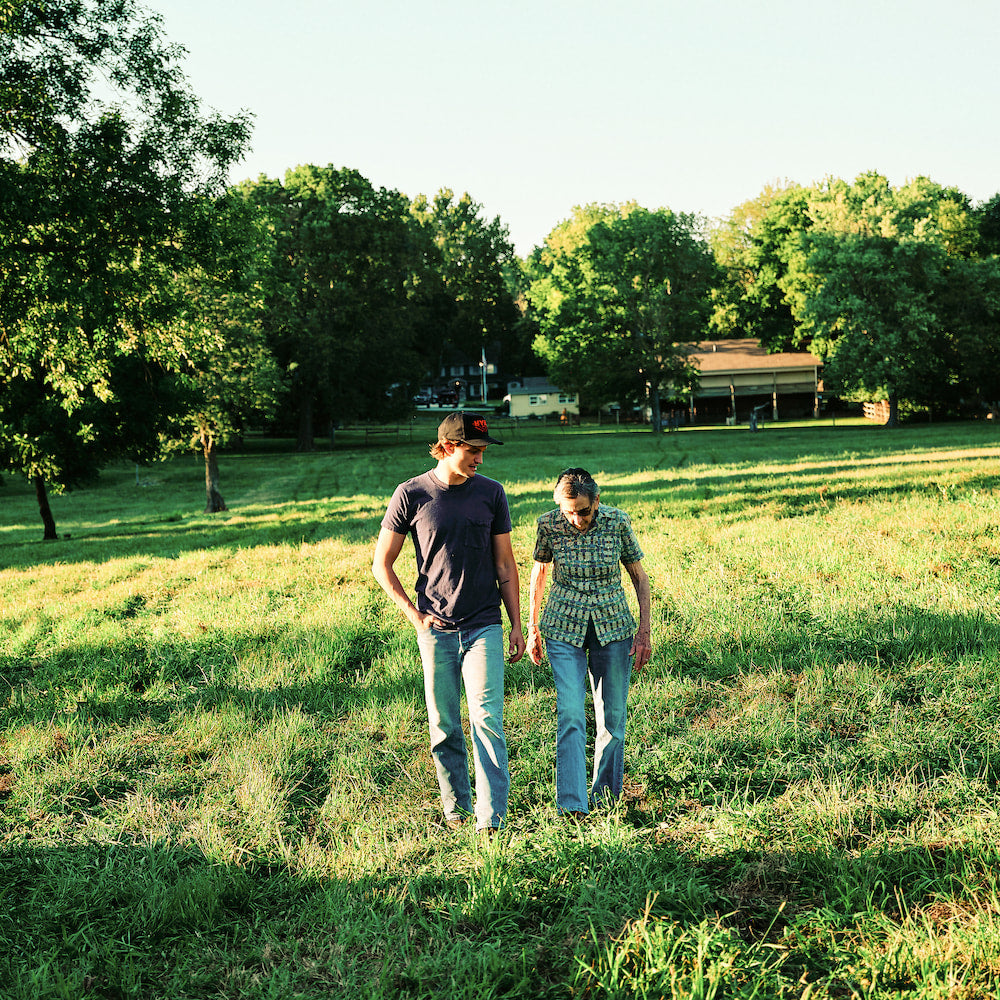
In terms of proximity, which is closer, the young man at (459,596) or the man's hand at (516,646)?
the young man at (459,596)

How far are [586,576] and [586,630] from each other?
0.31 meters

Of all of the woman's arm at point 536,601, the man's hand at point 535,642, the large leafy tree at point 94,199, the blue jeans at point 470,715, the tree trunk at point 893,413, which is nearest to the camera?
the blue jeans at point 470,715

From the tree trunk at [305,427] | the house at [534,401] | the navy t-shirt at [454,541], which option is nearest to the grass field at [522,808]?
the navy t-shirt at [454,541]

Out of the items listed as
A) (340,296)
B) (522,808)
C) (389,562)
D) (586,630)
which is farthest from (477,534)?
(340,296)

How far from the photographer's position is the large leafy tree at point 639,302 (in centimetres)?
5441

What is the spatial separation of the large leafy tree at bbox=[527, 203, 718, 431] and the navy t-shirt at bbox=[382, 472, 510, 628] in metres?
51.6

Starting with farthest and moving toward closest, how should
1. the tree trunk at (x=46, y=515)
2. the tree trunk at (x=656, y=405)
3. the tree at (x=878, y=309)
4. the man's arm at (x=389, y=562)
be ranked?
1. the tree trunk at (x=656, y=405)
2. the tree at (x=878, y=309)
3. the tree trunk at (x=46, y=515)
4. the man's arm at (x=389, y=562)

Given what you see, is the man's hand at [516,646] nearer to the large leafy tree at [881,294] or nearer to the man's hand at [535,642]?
the man's hand at [535,642]

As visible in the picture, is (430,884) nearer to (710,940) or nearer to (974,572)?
(710,940)

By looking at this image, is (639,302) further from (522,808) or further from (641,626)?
(522,808)

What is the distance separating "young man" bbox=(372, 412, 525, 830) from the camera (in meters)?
4.52

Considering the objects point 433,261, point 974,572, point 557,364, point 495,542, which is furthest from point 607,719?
point 433,261

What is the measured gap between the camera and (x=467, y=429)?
4.48m

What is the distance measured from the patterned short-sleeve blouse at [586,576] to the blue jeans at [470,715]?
0.39m
